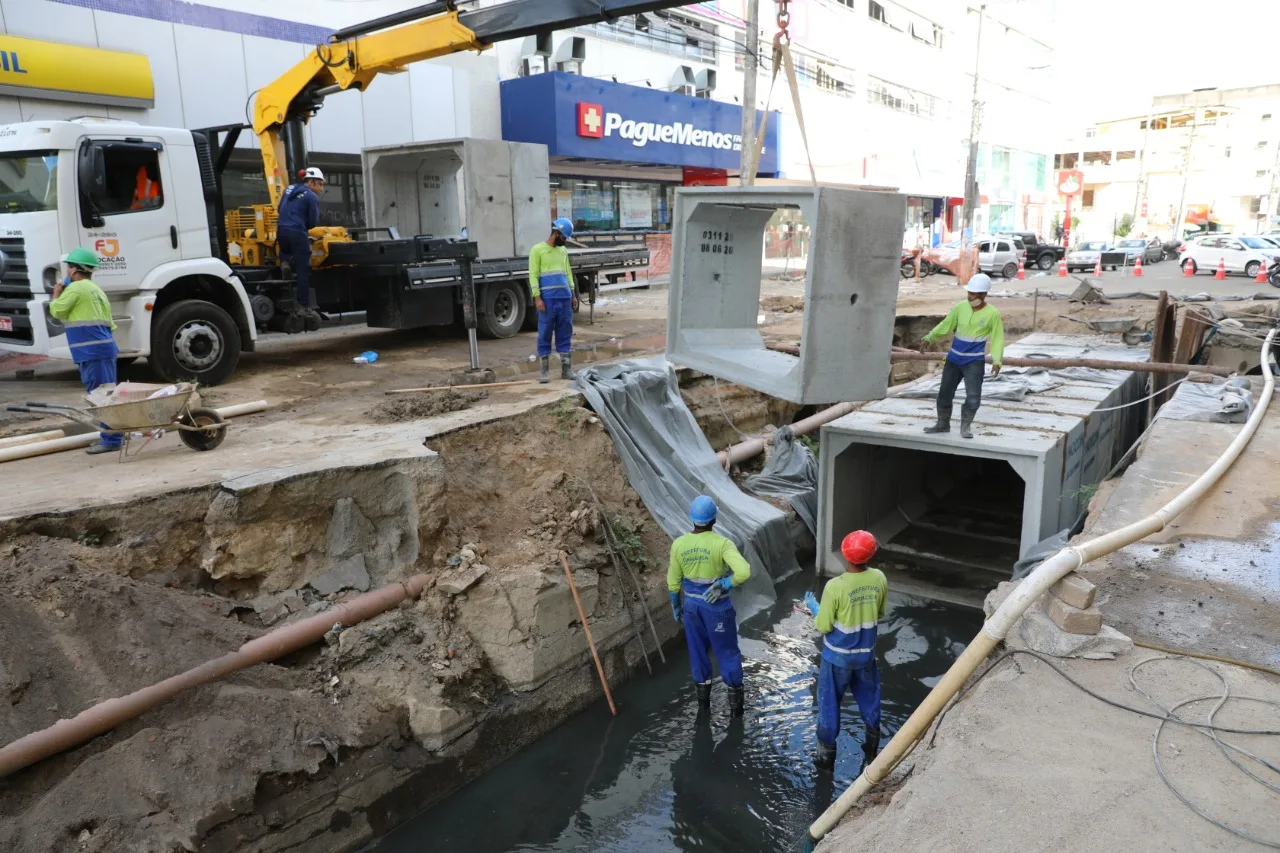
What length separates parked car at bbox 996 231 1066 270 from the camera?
35688 millimetres

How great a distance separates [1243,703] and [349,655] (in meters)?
5.36

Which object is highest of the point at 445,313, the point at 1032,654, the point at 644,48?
the point at 644,48

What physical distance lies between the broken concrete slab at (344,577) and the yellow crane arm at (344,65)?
6.59m

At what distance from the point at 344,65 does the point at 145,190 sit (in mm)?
3042

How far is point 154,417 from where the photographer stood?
7312 millimetres

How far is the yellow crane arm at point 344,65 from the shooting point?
10.6 m

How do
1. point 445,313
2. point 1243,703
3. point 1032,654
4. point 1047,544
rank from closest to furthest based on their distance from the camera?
point 1243,703
point 1032,654
point 1047,544
point 445,313

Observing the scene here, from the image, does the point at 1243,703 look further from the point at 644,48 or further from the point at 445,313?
the point at 644,48

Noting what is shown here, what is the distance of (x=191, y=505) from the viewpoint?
6.57 m

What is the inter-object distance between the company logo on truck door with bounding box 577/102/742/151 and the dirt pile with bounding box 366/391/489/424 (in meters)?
11.7

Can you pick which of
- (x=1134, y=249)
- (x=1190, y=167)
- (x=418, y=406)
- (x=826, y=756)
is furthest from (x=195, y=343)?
(x=1190, y=167)

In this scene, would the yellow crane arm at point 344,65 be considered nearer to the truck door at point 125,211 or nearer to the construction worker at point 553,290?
the truck door at point 125,211

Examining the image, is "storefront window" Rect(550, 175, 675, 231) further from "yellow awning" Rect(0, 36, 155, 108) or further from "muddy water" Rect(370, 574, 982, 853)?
"muddy water" Rect(370, 574, 982, 853)

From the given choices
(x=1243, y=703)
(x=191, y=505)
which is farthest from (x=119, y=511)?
(x=1243, y=703)
